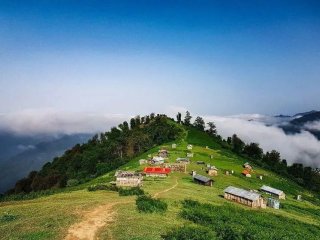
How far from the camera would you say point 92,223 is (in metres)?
61.0

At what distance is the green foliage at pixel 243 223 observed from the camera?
64500mm

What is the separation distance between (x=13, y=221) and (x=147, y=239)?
→ 23.5 m

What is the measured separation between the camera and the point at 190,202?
3095 inches

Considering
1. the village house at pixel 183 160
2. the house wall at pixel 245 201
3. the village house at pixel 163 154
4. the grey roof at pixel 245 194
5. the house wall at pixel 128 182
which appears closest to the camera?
the house wall at pixel 245 201

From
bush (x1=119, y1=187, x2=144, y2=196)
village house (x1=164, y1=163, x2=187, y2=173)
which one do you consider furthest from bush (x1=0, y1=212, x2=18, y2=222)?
village house (x1=164, y1=163, x2=187, y2=173)

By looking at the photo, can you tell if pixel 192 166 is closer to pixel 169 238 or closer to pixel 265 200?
pixel 265 200

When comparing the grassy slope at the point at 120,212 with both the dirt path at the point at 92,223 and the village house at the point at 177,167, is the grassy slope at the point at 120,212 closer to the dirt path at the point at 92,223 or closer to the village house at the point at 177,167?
the dirt path at the point at 92,223

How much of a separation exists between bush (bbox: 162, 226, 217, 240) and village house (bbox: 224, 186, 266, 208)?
30.4 m

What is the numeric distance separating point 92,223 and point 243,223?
2808 cm

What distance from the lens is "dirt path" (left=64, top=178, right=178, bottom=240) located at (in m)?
55.5

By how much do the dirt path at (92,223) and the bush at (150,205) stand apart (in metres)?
4.83

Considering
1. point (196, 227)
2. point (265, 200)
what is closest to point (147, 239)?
point (196, 227)

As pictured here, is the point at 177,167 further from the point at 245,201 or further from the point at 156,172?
the point at 245,201

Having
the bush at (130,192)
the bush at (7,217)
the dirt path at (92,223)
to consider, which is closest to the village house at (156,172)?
the bush at (130,192)
